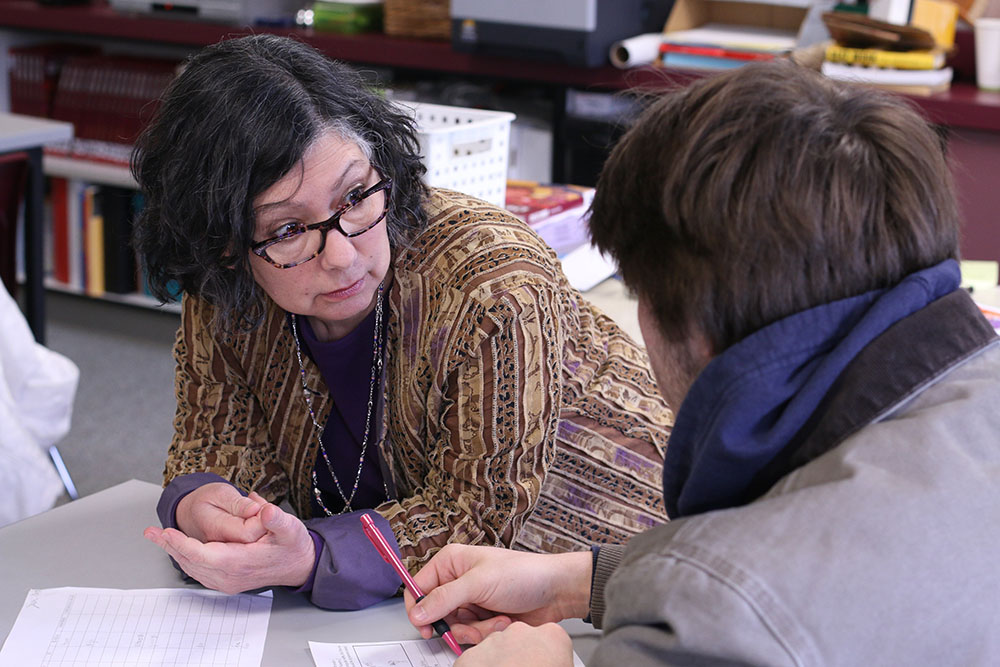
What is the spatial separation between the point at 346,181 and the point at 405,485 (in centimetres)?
39

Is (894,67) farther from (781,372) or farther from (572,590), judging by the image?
(781,372)

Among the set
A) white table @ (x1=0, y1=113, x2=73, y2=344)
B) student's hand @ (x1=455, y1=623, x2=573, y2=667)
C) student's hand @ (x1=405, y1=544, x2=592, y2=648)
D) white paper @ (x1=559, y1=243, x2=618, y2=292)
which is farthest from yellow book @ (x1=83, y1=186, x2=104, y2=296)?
student's hand @ (x1=455, y1=623, x2=573, y2=667)

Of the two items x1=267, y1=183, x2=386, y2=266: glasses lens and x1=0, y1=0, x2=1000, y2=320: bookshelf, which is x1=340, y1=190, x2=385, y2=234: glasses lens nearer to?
x1=267, y1=183, x2=386, y2=266: glasses lens

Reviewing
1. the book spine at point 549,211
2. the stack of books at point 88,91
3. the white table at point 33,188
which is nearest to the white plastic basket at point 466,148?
the book spine at point 549,211

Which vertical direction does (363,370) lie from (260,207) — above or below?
below

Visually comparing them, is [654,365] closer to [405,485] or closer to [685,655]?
[685,655]

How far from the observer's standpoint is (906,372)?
0.68m

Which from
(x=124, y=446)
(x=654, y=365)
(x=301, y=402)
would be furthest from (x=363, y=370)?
(x=124, y=446)

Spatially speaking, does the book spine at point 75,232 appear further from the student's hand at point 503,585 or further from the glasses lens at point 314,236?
the student's hand at point 503,585

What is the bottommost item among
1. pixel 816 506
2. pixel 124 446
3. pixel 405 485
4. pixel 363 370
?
pixel 124 446

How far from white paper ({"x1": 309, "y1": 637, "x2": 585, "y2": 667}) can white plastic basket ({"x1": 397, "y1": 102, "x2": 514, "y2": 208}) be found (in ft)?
2.68

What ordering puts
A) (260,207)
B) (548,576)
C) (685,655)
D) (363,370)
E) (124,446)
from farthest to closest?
1. (124,446)
2. (363,370)
3. (260,207)
4. (548,576)
5. (685,655)

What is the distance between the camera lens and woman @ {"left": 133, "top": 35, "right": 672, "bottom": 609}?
1.16m

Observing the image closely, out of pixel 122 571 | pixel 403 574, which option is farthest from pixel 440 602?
pixel 122 571
